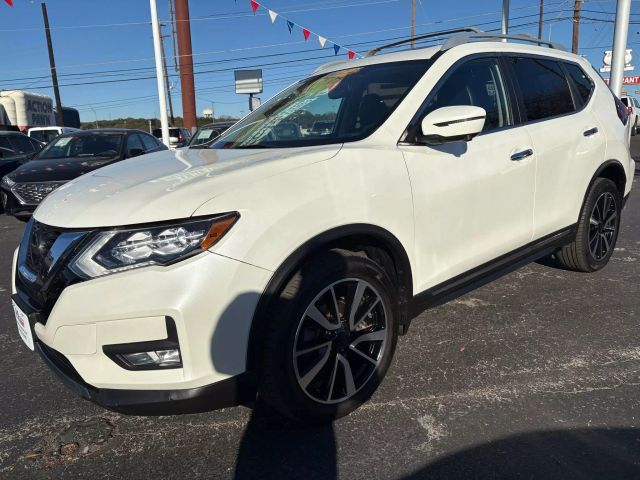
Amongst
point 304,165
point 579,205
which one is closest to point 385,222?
point 304,165

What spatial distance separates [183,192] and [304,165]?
0.55 meters

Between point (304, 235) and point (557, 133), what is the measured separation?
93.2 inches

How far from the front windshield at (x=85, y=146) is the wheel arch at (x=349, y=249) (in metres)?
6.74

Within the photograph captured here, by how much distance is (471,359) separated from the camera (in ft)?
9.93

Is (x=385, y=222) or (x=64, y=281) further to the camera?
(x=385, y=222)

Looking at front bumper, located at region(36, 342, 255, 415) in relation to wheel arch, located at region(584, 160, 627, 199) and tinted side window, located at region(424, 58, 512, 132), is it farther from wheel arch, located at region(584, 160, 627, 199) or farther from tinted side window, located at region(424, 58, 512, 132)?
wheel arch, located at region(584, 160, 627, 199)

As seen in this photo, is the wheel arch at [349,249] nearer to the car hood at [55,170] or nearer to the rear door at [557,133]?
the rear door at [557,133]

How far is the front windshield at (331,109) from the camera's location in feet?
9.09

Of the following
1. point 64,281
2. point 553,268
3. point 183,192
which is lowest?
point 553,268

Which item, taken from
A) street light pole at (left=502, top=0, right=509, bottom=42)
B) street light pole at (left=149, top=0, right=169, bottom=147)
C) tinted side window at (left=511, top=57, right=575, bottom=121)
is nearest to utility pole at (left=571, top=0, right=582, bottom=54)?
street light pole at (left=502, top=0, right=509, bottom=42)

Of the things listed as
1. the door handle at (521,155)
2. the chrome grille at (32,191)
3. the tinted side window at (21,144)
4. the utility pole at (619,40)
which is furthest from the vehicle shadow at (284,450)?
the utility pole at (619,40)

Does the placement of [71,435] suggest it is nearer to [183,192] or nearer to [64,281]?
[64,281]

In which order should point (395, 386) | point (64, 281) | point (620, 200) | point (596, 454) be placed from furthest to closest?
point (620, 200)
point (395, 386)
point (596, 454)
point (64, 281)

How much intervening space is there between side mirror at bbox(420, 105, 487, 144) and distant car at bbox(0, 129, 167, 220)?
20.8 ft
